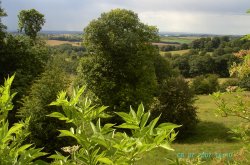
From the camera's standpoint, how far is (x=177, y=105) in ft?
94.8

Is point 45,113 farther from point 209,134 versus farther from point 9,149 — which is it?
point 209,134

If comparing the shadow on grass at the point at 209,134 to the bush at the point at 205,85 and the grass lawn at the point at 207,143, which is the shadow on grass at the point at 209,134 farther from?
the bush at the point at 205,85

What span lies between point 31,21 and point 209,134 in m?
25.4

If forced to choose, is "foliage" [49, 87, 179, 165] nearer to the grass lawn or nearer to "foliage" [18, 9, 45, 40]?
the grass lawn

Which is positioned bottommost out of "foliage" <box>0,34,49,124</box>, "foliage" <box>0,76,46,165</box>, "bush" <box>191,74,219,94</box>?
"bush" <box>191,74,219,94</box>

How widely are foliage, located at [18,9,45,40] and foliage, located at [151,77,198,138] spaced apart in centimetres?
1964

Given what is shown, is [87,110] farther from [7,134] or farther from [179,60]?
[179,60]

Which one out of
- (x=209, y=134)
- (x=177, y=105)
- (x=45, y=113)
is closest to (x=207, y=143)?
(x=209, y=134)

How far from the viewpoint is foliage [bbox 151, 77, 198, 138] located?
28.7 metres

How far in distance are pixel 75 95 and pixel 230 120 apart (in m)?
33.3

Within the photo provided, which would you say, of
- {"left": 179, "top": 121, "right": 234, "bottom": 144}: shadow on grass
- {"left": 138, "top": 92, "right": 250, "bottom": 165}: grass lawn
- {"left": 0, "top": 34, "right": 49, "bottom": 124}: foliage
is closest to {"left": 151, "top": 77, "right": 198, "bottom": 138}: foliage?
{"left": 179, "top": 121, "right": 234, "bottom": 144}: shadow on grass

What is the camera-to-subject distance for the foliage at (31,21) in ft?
134

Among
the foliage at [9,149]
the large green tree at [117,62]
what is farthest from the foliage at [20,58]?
the foliage at [9,149]

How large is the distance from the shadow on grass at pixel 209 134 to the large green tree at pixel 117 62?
188 inches
